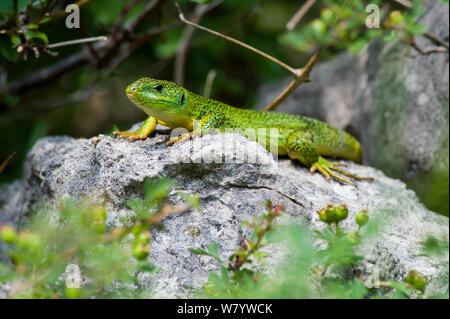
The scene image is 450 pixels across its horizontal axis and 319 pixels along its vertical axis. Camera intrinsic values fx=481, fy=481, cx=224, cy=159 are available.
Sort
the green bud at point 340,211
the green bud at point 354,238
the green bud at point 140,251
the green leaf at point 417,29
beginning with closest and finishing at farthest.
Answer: the green bud at point 140,251
the green bud at point 354,238
the green bud at point 340,211
the green leaf at point 417,29

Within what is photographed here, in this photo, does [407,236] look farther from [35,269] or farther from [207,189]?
[35,269]

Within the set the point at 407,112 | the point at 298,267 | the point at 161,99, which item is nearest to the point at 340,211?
the point at 298,267

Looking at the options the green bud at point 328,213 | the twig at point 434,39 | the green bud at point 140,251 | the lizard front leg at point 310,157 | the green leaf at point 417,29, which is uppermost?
the green leaf at point 417,29

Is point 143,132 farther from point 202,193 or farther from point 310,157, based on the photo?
point 310,157

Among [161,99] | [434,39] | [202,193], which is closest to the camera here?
[202,193]

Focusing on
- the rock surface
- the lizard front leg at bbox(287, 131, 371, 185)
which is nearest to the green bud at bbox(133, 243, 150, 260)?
the rock surface

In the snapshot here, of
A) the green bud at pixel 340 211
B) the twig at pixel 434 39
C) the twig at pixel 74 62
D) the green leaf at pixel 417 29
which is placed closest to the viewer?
the green bud at pixel 340 211

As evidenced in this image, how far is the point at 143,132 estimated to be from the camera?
355 cm

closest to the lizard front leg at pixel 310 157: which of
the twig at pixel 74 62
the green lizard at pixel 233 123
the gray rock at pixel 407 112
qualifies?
the green lizard at pixel 233 123

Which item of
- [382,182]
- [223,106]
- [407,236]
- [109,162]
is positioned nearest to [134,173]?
[109,162]

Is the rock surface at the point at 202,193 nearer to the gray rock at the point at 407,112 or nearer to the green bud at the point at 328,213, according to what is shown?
the green bud at the point at 328,213

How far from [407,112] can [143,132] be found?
266cm

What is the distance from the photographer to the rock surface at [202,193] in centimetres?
267
